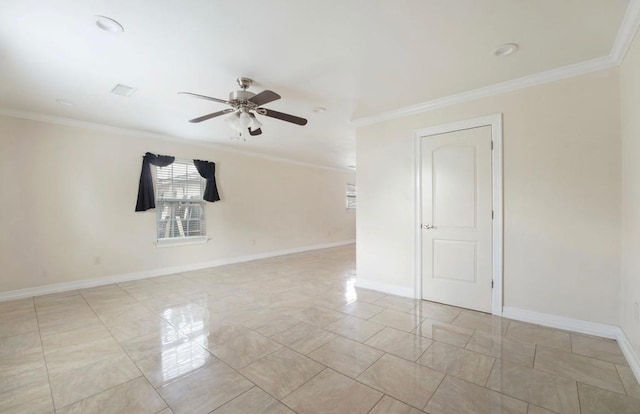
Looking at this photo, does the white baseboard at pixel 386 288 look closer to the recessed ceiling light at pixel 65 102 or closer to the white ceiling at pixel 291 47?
the white ceiling at pixel 291 47

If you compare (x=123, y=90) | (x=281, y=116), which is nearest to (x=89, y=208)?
(x=123, y=90)

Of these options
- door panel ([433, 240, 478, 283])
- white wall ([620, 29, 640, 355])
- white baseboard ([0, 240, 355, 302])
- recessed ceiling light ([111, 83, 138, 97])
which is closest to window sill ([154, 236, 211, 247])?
white baseboard ([0, 240, 355, 302])

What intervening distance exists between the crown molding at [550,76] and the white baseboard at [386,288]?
2.32m

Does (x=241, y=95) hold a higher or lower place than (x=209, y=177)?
higher

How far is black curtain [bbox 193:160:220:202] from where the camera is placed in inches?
218

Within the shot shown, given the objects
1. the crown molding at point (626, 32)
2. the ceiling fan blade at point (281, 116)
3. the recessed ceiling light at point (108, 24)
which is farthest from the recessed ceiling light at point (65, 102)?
the crown molding at point (626, 32)

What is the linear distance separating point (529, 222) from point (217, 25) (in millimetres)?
3359

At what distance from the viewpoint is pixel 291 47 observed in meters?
2.28

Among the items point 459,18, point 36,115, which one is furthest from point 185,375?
point 36,115

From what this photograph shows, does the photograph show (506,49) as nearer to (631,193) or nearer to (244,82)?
(631,193)

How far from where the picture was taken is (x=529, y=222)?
2836mm

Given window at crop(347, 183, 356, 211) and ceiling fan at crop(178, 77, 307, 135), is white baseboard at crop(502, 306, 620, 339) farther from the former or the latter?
window at crop(347, 183, 356, 211)

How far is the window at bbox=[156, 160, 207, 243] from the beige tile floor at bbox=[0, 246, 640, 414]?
6.03 ft

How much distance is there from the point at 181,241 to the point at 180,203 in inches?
29.1
